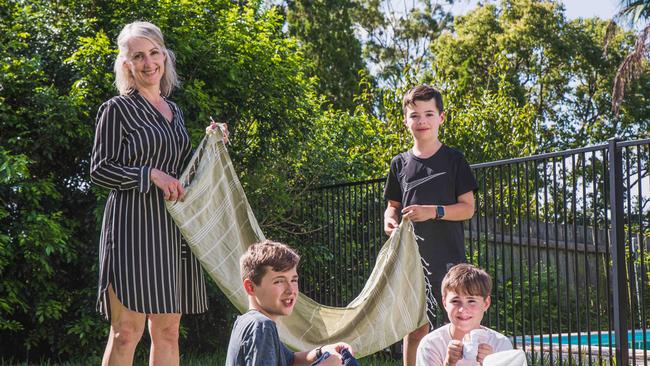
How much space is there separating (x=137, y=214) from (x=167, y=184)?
179 millimetres

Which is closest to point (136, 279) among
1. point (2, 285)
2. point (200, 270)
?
point (200, 270)

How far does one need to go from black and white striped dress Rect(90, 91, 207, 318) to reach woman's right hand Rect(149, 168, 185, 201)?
0.03 meters

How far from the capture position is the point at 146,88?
3.66 meters

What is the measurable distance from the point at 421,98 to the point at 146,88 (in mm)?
1179

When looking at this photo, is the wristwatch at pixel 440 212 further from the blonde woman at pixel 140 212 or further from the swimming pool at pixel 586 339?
the swimming pool at pixel 586 339

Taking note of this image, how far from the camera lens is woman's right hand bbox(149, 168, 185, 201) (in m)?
3.50

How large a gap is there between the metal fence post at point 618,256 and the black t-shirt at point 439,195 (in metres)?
1.11

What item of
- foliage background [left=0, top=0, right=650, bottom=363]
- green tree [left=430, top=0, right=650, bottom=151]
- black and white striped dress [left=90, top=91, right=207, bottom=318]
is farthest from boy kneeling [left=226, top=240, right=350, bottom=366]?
green tree [left=430, top=0, right=650, bottom=151]

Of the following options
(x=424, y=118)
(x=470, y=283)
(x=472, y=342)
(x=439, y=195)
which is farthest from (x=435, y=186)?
(x=472, y=342)

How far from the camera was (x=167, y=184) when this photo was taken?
139 inches

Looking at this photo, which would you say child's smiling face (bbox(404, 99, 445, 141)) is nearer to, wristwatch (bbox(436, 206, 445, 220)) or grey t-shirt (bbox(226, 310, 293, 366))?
wristwatch (bbox(436, 206, 445, 220))

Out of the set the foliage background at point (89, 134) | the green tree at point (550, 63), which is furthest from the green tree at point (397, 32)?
the foliage background at point (89, 134)

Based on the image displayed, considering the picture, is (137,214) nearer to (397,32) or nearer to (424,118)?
(424,118)

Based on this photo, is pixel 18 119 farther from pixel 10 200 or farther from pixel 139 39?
pixel 139 39
